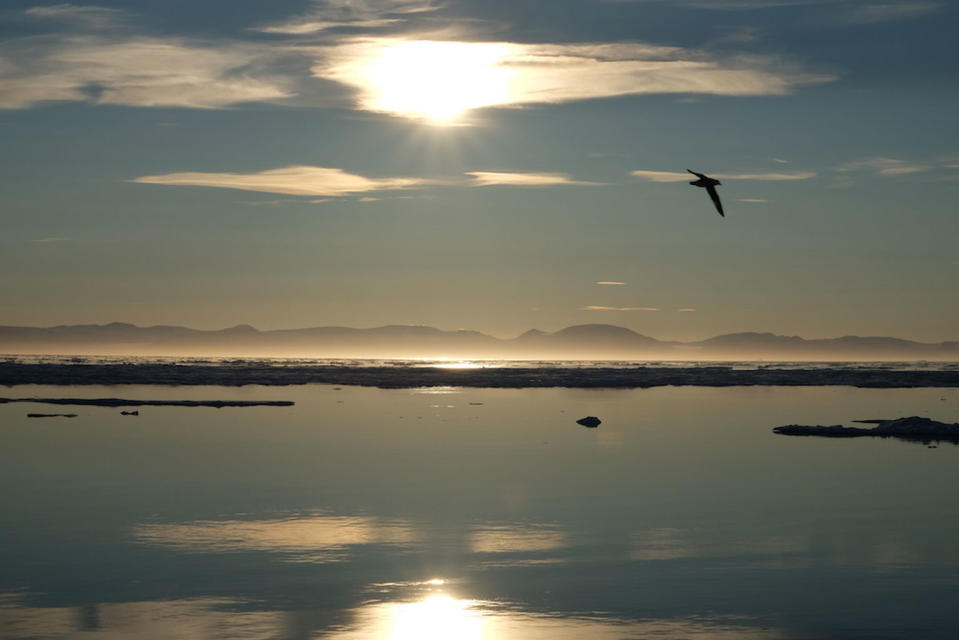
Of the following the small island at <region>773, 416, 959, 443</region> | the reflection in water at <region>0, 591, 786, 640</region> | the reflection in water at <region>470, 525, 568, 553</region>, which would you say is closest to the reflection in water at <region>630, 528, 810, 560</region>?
the reflection in water at <region>470, 525, 568, 553</region>

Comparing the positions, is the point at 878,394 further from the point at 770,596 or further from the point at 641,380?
the point at 770,596

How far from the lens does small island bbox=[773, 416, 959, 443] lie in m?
49.3

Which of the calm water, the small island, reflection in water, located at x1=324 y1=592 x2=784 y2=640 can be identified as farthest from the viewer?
the small island

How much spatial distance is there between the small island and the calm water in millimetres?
2138

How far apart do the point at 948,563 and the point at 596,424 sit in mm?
30811

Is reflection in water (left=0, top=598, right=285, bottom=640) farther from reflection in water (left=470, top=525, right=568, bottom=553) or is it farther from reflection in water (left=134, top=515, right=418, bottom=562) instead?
reflection in water (left=470, top=525, right=568, bottom=553)

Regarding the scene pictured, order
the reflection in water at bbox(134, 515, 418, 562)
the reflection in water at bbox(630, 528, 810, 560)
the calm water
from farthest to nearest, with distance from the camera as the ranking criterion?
the reflection in water at bbox(134, 515, 418, 562), the reflection in water at bbox(630, 528, 810, 560), the calm water

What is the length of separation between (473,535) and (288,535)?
4.01m

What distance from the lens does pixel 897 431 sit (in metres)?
50.1

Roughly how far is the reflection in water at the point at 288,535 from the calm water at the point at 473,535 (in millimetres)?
105

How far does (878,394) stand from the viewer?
296 feet

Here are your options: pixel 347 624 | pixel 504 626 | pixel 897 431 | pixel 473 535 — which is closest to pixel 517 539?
pixel 473 535

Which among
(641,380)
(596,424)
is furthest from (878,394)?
(596,424)

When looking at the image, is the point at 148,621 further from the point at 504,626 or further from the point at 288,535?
the point at 288,535
